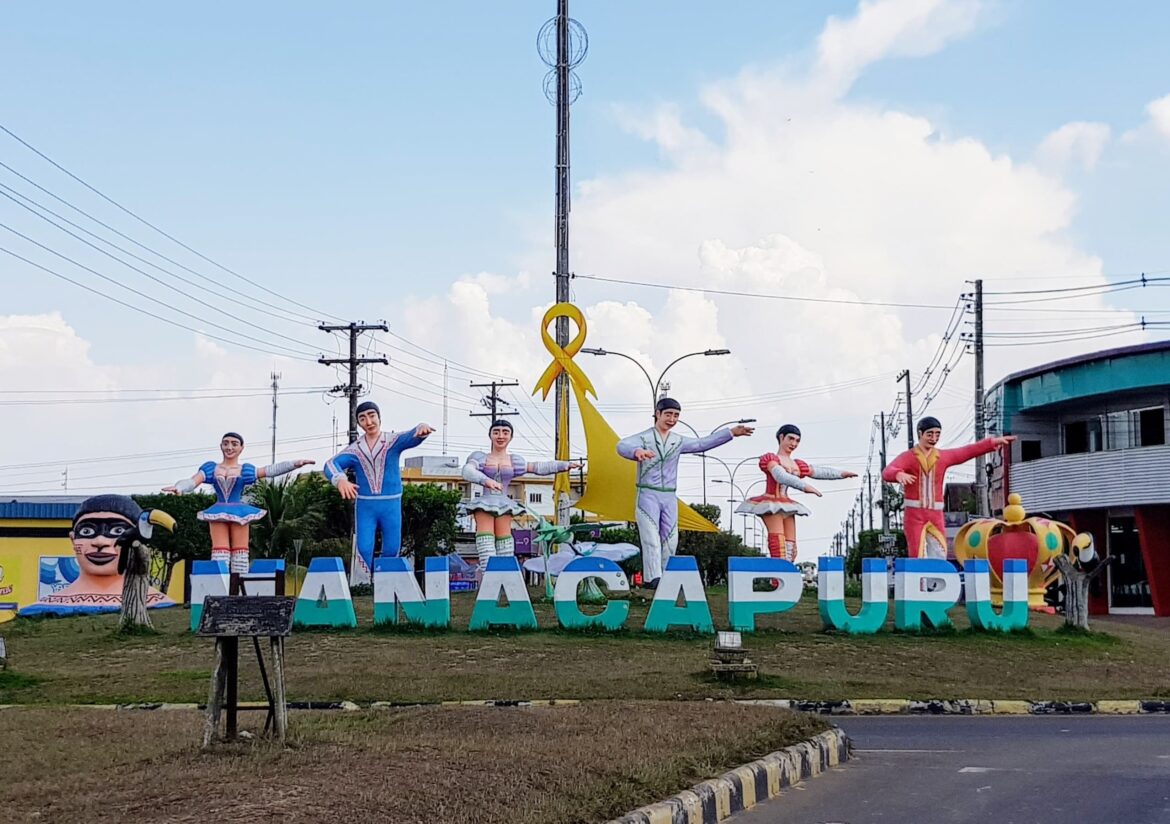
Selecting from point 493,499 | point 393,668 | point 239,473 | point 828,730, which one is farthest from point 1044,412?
point 828,730

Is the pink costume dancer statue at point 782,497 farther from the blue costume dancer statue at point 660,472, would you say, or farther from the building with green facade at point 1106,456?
the building with green facade at point 1106,456

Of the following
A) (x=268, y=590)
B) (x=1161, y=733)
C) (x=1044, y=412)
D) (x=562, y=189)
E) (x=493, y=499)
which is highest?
(x=562, y=189)

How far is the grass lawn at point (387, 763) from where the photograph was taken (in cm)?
672

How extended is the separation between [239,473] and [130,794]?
57.7 ft

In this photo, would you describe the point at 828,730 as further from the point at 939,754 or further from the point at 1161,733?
the point at 1161,733

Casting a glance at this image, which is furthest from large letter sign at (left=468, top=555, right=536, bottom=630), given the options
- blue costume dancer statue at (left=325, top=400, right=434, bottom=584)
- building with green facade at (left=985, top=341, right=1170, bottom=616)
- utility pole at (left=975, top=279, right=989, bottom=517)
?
building with green facade at (left=985, top=341, right=1170, bottom=616)

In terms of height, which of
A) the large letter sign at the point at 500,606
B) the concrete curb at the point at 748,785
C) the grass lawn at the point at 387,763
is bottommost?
the concrete curb at the point at 748,785

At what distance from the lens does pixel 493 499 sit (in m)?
24.6

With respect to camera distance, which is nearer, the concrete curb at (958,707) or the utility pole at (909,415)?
the concrete curb at (958,707)

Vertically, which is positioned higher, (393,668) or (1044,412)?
(1044,412)

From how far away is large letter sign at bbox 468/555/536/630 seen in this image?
21.0 metres

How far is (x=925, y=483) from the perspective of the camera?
23672 millimetres

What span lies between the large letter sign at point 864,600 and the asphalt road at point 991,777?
716 cm

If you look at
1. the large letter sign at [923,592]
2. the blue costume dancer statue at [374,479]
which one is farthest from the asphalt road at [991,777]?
the blue costume dancer statue at [374,479]
